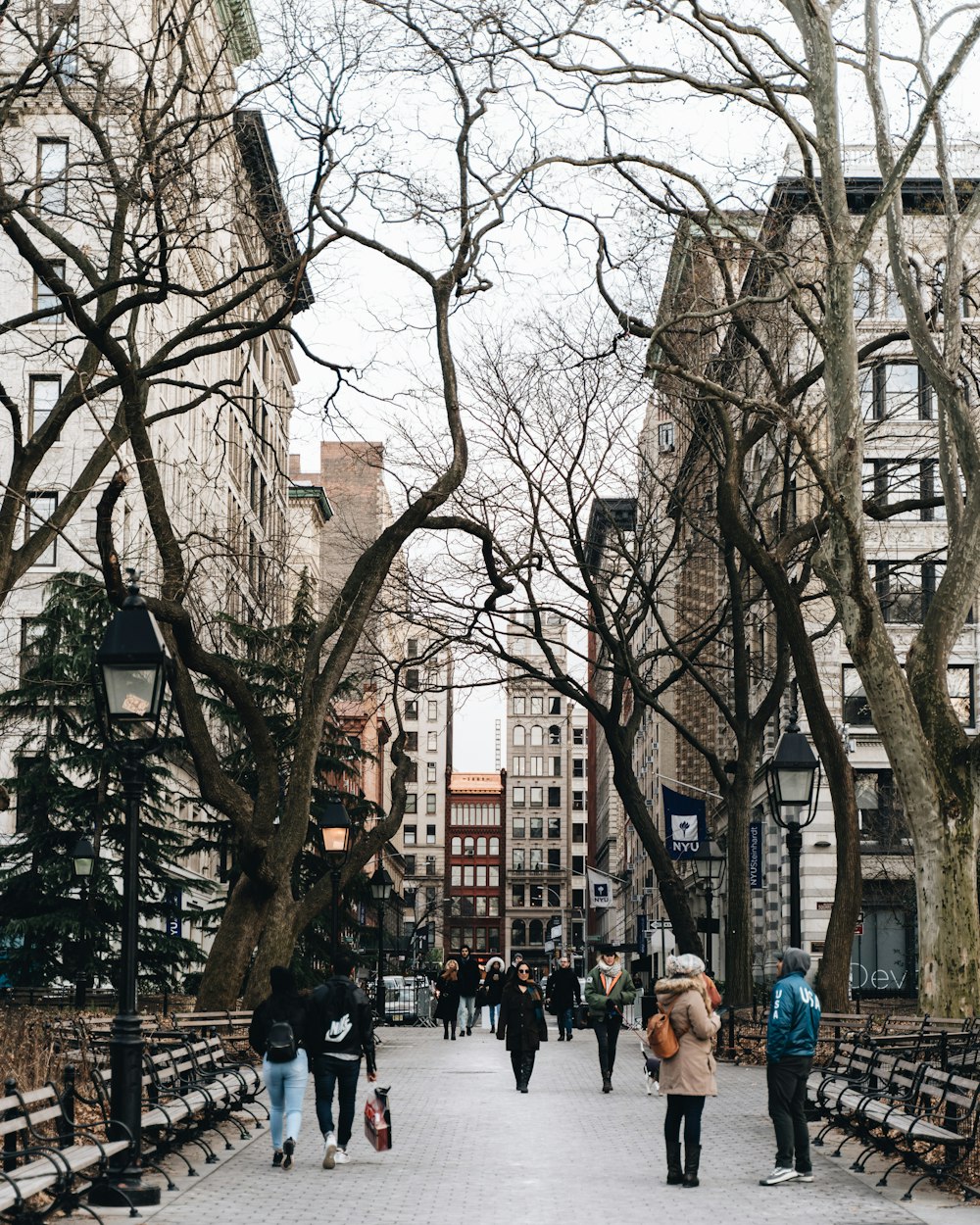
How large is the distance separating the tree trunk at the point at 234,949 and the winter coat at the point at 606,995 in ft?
14.6

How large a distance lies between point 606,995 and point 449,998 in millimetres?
18343

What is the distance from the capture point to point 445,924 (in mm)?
173500

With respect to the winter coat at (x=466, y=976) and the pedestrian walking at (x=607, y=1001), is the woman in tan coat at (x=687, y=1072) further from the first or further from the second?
the winter coat at (x=466, y=976)

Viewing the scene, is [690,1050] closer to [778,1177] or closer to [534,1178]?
[778,1177]

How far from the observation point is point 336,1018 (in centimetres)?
1443

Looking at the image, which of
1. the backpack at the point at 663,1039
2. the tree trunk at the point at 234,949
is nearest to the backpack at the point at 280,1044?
the backpack at the point at 663,1039

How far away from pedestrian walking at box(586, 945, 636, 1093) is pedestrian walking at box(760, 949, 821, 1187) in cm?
875

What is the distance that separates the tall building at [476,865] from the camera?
179500 mm

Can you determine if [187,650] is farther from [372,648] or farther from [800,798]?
[372,648]

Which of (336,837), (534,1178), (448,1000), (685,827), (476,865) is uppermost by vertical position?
(476,865)

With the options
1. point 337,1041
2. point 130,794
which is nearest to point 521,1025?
point 337,1041

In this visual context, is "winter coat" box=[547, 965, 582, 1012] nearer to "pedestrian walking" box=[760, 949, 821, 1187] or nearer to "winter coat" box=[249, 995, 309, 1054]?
"winter coat" box=[249, 995, 309, 1054]

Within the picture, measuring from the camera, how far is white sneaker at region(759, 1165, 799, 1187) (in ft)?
43.3

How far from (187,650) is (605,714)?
1313 cm
